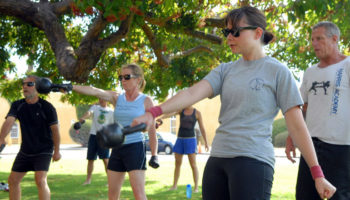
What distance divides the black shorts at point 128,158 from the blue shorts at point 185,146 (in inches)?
151

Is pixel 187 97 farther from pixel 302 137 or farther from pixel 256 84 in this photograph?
pixel 302 137

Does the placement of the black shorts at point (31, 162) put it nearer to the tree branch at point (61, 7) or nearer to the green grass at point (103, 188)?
the green grass at point (103, 188)

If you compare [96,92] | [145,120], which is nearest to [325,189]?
[145,120]

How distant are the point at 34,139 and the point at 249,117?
152 inches

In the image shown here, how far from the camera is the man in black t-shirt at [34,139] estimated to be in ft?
19.3

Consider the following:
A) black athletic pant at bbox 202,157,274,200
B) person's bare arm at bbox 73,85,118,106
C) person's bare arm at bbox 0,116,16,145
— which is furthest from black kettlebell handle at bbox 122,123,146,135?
person's bare arm at bbox 0,116,16,145

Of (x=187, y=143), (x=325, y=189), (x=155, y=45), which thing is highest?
(x=155, y=45)

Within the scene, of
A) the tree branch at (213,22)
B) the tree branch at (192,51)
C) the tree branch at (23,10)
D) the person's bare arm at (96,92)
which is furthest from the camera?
the tree branch at (192,51)

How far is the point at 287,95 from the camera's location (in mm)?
2754

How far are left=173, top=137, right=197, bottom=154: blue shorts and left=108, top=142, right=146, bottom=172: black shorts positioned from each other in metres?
3.82

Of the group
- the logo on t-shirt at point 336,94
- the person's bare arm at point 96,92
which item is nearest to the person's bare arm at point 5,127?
the person's bare arm at point 96,92

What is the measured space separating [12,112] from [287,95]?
170 inches

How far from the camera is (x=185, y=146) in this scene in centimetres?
892

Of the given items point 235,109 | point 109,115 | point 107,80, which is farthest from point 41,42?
point 235,109
